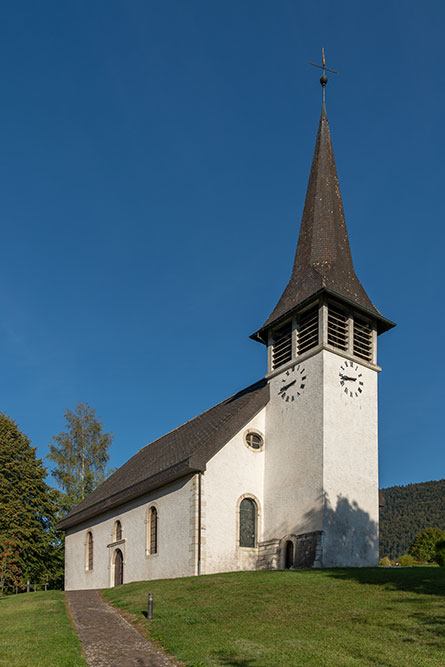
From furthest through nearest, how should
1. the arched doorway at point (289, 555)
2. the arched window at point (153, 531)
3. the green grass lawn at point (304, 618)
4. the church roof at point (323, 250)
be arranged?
the church roof at point (323, 250)
the arched window at point (153, 531)
the arched doorway at point (289, 555)
the green grass lawn at point (304, 618)

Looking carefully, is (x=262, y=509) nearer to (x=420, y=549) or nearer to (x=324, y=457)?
(x=324, y=457)

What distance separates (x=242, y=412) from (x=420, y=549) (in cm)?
2902

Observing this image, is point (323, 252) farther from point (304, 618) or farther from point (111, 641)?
point (111, 641)

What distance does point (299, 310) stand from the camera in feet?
87.3

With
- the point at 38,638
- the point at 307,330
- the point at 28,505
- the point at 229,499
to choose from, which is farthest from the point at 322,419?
the point at 28,505

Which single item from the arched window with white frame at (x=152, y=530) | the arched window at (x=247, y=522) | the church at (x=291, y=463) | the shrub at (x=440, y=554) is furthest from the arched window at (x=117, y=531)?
the shrub at (x=440, y=554)

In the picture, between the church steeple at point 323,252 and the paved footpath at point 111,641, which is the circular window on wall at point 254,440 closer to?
the church steeple at point 323,252

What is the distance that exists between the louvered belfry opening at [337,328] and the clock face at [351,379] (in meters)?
0.77

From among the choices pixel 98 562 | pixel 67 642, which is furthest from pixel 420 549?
pixel 67 642

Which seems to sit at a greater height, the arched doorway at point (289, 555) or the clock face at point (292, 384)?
the clock face at point (292, 384)

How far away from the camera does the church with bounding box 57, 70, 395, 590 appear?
77.1 feet

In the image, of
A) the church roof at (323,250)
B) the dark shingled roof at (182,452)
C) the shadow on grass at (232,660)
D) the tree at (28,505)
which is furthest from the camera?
the tree at (28,505)

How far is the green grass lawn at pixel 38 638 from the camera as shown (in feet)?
37.1

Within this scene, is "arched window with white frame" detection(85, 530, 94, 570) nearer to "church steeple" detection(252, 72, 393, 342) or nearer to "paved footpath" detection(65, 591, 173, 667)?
"church steeple" detection(252, 72, 393, 342)
